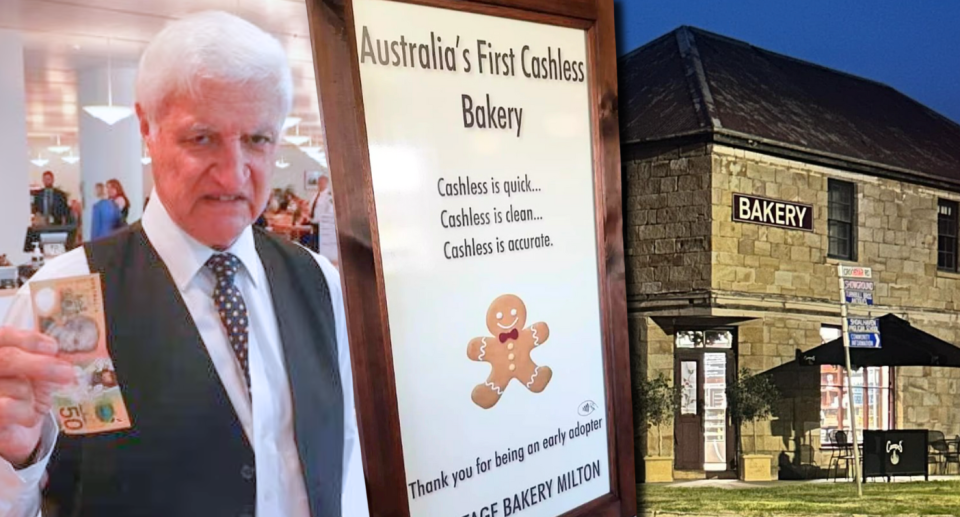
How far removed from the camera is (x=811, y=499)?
12.7 ft

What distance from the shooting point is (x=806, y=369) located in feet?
12.7

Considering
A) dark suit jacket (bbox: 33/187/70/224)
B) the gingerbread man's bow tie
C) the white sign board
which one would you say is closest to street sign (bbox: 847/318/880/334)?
the white sign board

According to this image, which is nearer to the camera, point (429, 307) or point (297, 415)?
point (297, 415)

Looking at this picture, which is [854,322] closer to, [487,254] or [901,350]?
[901,350]

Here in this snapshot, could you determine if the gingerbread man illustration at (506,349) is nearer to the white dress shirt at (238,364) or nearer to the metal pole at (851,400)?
Answer: the white dress shirt at (238,364)

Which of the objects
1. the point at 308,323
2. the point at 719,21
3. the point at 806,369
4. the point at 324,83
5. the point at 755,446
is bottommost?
the point at 755,446

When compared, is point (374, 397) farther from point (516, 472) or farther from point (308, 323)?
point (516, 472)

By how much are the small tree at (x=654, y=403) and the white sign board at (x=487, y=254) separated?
1.44 ft

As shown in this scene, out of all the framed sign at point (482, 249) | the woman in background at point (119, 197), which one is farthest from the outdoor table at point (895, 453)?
the woman in background at point (119, 197)

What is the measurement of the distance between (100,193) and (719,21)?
8.54 feet

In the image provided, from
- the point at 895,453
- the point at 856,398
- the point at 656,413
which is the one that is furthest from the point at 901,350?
the point at 656,413

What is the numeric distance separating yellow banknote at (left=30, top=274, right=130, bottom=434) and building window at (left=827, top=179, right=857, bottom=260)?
2909 millimetres

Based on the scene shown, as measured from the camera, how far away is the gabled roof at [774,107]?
3.72 m

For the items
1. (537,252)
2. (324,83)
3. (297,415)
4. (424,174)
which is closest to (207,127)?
(324,83)
